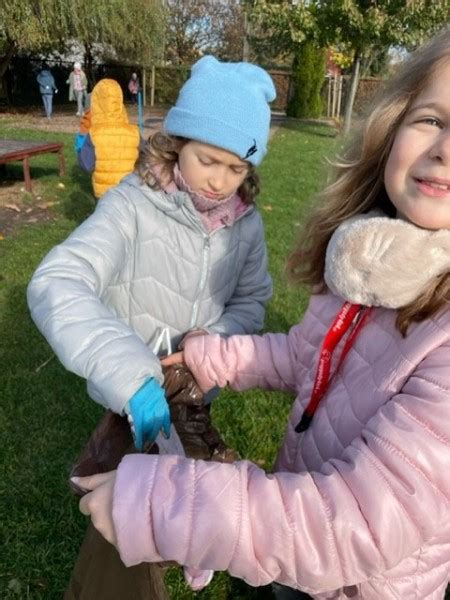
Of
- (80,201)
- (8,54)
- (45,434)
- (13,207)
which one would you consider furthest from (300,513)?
(8,54)

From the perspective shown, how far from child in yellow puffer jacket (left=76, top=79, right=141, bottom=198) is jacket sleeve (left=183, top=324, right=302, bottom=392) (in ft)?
17.3

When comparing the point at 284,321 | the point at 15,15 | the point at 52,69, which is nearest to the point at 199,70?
the point at 284,321

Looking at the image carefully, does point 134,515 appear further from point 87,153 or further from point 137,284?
point 87,153

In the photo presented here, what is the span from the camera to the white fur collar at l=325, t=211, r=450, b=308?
1.09 metres

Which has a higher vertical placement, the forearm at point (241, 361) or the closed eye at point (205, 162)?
the closed eye at point (205, 162)

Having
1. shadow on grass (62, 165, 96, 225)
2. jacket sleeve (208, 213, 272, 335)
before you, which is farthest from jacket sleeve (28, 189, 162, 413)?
shadow on grass (62, 165, 96, 225)

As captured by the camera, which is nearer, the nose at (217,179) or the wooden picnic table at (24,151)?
the nose at (217,179)

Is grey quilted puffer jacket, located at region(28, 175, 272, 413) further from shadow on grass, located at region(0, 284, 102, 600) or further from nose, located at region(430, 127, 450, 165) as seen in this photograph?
shadow on grass, located at region(0, 284, 102, 600)

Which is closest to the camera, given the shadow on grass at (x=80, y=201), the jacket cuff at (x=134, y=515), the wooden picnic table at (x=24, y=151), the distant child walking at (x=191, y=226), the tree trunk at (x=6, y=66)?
the jacket cuff at (x=134, y=515)

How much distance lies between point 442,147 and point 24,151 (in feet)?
24.9

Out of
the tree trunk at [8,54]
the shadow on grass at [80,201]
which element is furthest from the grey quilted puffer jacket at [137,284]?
the tree trunk at [8,54]

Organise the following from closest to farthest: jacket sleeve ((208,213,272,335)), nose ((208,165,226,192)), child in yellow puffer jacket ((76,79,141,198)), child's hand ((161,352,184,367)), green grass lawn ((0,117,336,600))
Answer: child's hand ((161,352,184,367)), nose ((208,165,226,192)), jacket sleeve ((208,213,272,335)), green grass lawn ((0,117,336,600)), child in yellow puffer jacket ((76,79,141,198))

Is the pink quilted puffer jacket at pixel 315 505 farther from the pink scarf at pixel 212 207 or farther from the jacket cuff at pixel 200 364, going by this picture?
the pink scarf at pixel 212 207

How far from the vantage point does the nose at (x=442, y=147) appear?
1.11 metres
